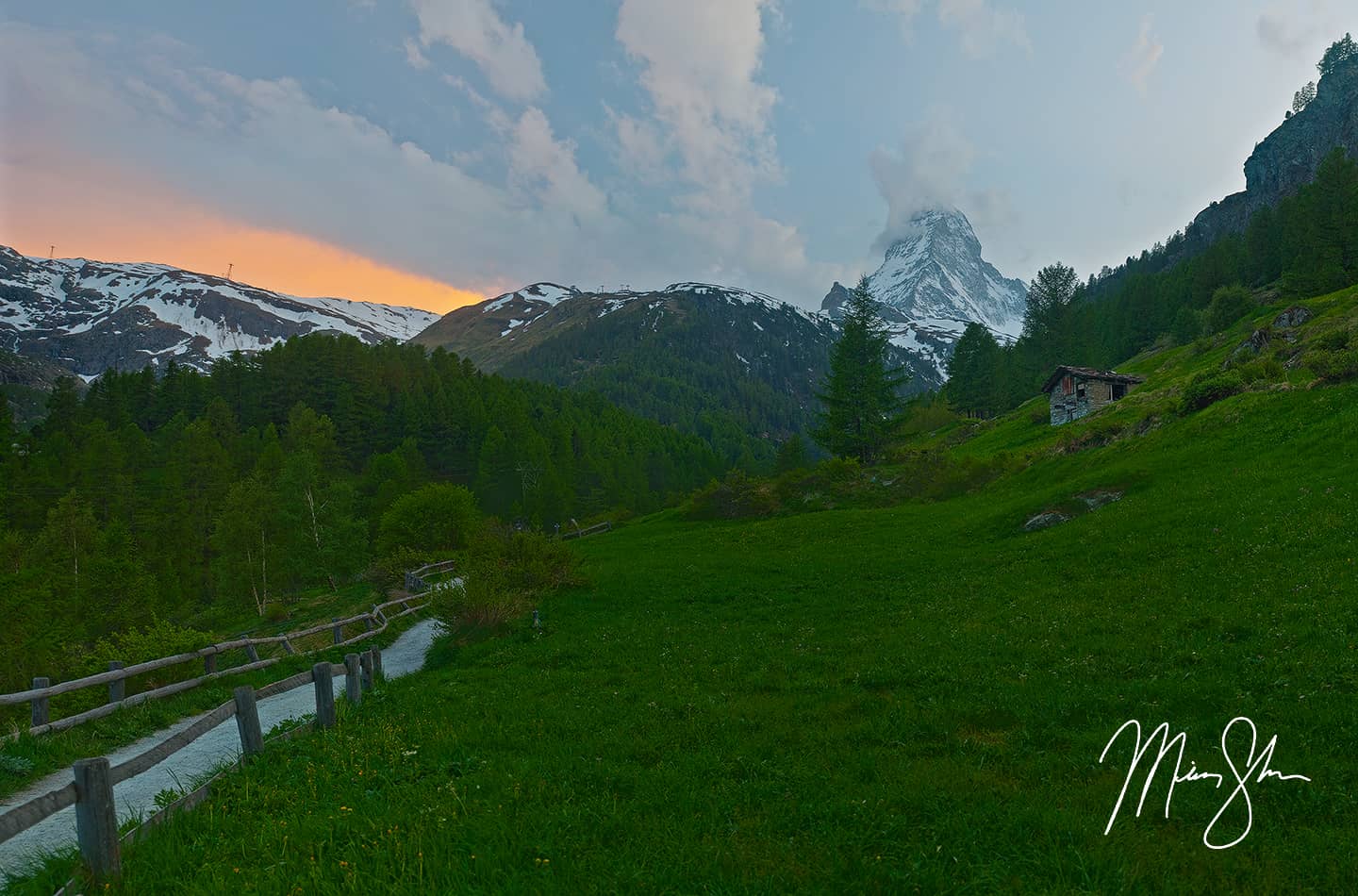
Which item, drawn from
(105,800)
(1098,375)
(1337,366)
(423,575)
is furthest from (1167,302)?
(105,800)

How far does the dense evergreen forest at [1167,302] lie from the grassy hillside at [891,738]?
9001cm

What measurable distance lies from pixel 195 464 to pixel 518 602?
77.3 metres

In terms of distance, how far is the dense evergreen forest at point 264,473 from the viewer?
54.2m

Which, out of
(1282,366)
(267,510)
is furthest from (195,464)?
(1282,366)

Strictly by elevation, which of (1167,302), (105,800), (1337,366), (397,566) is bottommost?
(397,566)

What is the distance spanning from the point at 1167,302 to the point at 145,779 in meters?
153

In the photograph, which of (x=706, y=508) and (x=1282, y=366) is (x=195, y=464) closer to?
(x=706, y=508)

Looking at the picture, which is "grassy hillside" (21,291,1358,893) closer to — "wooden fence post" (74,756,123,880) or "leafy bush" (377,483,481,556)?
"wooden fence post" (74,756,123,880)

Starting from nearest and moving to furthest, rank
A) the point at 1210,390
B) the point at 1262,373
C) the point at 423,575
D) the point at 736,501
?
1. the point at 1262,373
2. the point at 1210,390
3. the point at 423,575
4. the point at 736,501

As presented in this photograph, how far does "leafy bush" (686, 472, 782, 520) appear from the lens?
57.2 m

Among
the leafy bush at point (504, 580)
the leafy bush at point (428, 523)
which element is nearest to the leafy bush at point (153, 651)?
the leafy bush at point (504, 580)

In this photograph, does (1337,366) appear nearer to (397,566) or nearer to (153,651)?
(153,651)

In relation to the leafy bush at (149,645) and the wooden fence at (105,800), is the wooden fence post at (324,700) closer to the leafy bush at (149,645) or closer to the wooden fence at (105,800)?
the wooden fence at (105,800)

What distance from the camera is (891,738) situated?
33.5 feet
